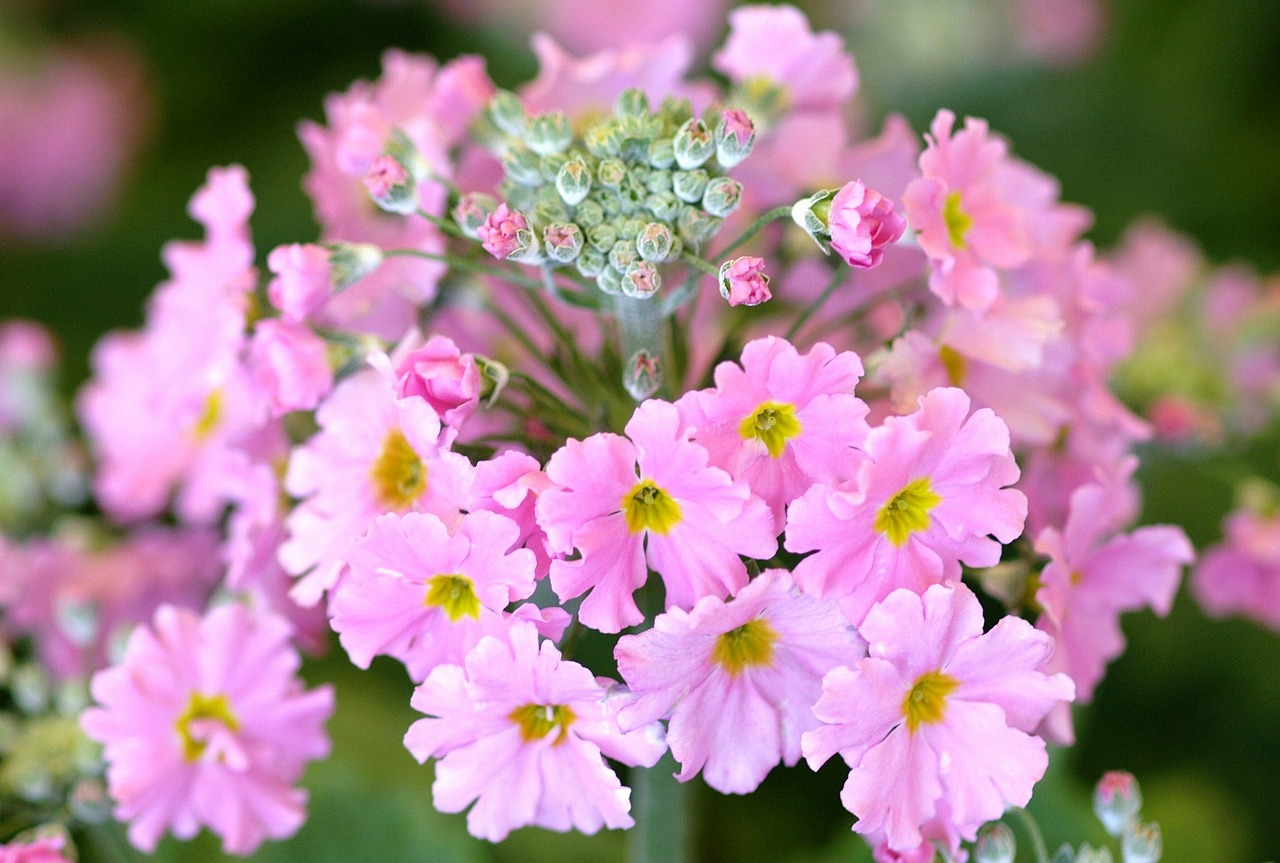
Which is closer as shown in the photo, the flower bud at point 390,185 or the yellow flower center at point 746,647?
the yellow flower center at point 746,647

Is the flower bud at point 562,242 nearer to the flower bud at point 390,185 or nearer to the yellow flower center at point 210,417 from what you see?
the flower bud at point 390,185

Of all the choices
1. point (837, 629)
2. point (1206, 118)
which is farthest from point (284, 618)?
point (1206, 118)

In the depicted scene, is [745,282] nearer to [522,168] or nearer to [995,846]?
[522,168]

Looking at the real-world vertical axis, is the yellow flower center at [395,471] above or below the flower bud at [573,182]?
below

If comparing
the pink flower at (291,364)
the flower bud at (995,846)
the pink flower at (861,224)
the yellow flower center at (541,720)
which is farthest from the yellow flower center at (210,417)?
the flower bud at (995,846)

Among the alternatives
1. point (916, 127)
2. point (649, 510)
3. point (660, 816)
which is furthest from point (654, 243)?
point (916, 127)

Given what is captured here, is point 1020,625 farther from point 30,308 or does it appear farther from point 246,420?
point 30,308

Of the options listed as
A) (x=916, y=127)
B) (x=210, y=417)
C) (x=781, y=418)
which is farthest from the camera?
(x=916, y=127)
